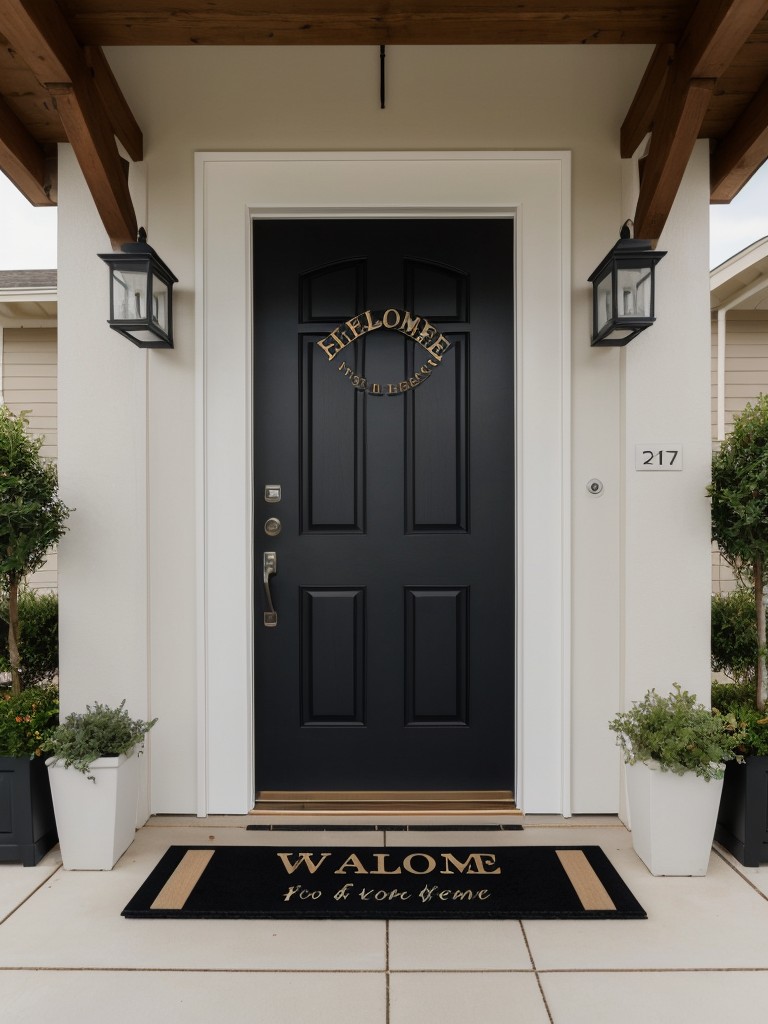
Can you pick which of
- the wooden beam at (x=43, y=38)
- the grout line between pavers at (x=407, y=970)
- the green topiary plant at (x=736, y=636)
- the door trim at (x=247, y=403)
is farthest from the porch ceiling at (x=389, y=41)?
the grout line between pavers at (x=407, y=970)

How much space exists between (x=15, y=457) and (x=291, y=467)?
957 mm

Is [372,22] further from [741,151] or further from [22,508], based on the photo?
[22,508]

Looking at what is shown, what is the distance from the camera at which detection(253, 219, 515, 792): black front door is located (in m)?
2.77

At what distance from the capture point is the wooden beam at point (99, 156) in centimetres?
222

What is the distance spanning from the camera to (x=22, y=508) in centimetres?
232

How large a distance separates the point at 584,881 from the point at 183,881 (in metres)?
1.25

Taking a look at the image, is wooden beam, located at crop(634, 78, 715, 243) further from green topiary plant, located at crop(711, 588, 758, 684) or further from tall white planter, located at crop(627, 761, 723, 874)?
tall white planter, located at crop(627, 761, 723, 874)

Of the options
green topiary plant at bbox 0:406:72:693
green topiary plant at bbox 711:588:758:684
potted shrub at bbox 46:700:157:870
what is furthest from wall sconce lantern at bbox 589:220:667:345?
potted shrub at bbox 46:700:157:870

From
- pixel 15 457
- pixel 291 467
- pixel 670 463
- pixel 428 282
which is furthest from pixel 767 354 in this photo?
pixel 15 457

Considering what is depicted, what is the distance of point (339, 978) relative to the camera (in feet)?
5.88

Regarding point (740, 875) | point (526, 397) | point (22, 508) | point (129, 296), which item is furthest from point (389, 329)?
point (740, 875)

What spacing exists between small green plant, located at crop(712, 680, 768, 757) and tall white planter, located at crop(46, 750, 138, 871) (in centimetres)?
205

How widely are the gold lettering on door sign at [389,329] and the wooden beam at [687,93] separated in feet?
2.67

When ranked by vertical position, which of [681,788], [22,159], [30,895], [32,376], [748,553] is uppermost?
[22,159]
